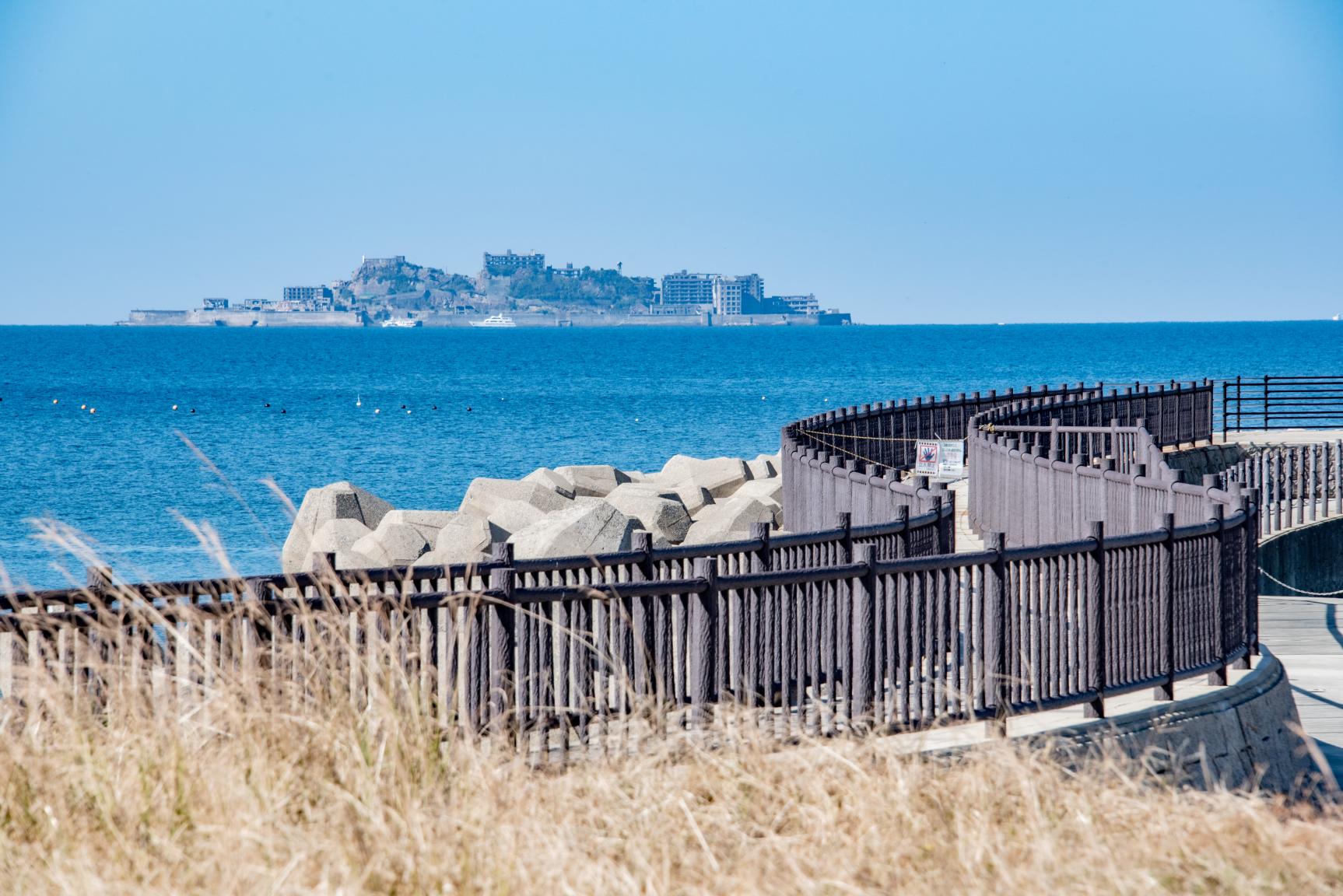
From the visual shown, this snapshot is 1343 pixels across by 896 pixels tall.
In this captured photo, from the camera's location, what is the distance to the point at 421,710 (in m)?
5.92

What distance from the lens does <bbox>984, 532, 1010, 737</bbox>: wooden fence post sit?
26.5 ft

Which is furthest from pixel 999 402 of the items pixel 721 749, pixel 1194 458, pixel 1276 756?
pixel 721 749

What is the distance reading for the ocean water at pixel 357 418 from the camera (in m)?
37.2

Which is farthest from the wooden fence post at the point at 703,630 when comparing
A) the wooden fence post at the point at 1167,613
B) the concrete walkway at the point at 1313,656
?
the concrete walkway at the point at 1313,656

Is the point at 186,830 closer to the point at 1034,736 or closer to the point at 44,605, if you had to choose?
the point at 44,605

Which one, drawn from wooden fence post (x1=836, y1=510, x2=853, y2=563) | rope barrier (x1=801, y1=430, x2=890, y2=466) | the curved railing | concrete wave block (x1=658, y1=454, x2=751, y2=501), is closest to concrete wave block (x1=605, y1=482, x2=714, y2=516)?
concrete wave block (x1=658, y1=454, x2=751, y2=501)

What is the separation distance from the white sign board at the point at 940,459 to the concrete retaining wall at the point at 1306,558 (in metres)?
4.00

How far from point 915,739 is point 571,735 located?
1.83 meters

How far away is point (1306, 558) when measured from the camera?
19.5 metres

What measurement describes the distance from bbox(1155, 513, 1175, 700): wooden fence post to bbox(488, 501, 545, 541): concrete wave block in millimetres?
14748

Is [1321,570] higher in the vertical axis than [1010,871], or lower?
lower

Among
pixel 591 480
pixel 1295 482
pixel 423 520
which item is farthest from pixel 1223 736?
pixel 591 480

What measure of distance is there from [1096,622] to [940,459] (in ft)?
32.9

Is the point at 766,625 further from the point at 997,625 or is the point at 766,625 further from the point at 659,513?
the point at 659,513
